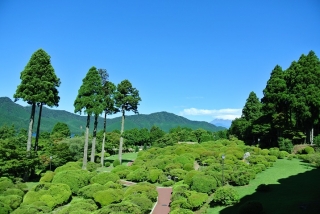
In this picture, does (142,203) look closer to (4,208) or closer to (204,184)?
(204,184)

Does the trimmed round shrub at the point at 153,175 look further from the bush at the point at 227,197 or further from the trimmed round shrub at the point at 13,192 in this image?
the trimmed round shrub at the point at 13,192

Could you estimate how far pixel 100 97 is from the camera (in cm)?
2847

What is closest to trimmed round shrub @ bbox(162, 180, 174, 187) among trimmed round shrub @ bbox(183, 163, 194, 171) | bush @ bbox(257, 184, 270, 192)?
trimmed round shrub @ bbox(183, 163, 194, 171)

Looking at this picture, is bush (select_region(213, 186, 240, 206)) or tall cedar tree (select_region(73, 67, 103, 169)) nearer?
Result: bush (select_region(213, 186, 240, 206))

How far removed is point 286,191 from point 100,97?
19.9 metres

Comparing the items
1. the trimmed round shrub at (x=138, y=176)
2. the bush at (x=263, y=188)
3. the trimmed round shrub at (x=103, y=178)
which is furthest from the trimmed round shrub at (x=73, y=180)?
the bush at (x=263, y=188)

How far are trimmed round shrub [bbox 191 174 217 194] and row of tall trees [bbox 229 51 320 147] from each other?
17741mm

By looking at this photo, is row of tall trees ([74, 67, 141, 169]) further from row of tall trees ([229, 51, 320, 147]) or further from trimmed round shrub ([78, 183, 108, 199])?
row of tall trees ([229, 51, 320, 147])

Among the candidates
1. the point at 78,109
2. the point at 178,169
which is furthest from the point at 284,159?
the point at 78,109

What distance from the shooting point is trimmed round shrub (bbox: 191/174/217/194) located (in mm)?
17156

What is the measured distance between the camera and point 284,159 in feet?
88.9

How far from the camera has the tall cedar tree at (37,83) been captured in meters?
24.6

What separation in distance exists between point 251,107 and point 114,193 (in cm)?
3829

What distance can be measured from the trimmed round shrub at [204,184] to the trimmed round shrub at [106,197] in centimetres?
502
